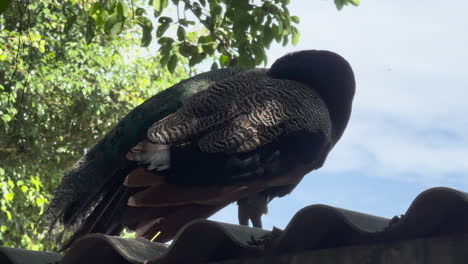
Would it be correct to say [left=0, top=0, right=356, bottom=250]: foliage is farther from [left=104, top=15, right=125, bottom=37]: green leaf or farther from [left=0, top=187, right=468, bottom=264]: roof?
[left=0, top=187, right=468, bottom=264]: roof

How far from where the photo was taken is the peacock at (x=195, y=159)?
3297mm

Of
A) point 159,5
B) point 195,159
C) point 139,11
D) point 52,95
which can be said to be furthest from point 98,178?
point 52,95

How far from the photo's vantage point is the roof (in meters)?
2.05

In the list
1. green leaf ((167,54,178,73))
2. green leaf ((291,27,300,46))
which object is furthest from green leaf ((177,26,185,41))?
green leaf ((291,27,300,46))

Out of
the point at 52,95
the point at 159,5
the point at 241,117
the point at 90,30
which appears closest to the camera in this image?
the point at 241,117

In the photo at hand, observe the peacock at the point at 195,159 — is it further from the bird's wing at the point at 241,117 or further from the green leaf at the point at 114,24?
the green leaf at the point at 114,24

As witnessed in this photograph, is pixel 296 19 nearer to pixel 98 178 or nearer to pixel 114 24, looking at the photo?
pixel 114 24

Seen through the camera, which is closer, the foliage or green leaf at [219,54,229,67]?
green leaf at [219,54,229,67]

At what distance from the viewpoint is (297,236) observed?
2332mm

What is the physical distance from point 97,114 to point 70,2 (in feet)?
5.40

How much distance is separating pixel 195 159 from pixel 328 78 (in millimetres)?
936

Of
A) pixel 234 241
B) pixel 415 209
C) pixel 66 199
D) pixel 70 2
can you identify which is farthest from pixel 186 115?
pixel 70 2

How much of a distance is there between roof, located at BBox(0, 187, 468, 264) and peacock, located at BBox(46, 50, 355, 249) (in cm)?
42

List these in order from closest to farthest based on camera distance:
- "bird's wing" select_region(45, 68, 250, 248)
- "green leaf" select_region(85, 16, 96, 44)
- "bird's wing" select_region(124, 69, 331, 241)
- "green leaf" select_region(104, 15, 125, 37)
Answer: "bird's wing" select_region(124, 69, 331, 241) → "bird's wing" select_region(45, 68, 250, 248) → "green leaf" select_region(104, 15, 125, 37) → "green leaf" select_region(85, 16, 96, 44)
